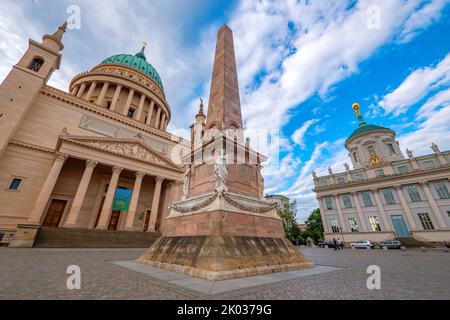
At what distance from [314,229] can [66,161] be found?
58708 millimetres

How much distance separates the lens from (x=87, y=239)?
16.4 meters

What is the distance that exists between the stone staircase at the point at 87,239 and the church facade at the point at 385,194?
35.8 metres

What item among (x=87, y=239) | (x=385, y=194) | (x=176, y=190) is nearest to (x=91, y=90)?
(x=176, y=190)

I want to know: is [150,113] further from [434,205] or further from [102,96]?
[434,205]

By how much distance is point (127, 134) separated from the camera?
30.6 metres

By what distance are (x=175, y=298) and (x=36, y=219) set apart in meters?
20.9

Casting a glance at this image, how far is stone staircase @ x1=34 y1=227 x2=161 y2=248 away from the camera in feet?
48.9

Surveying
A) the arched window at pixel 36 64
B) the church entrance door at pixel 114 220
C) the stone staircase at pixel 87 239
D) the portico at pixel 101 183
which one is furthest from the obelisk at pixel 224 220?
the arched window at pixel 36 64

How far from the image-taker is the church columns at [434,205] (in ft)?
92.5

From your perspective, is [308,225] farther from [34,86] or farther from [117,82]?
[34,86]

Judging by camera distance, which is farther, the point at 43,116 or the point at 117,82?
the point at 117,82

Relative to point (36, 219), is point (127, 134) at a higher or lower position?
higher
